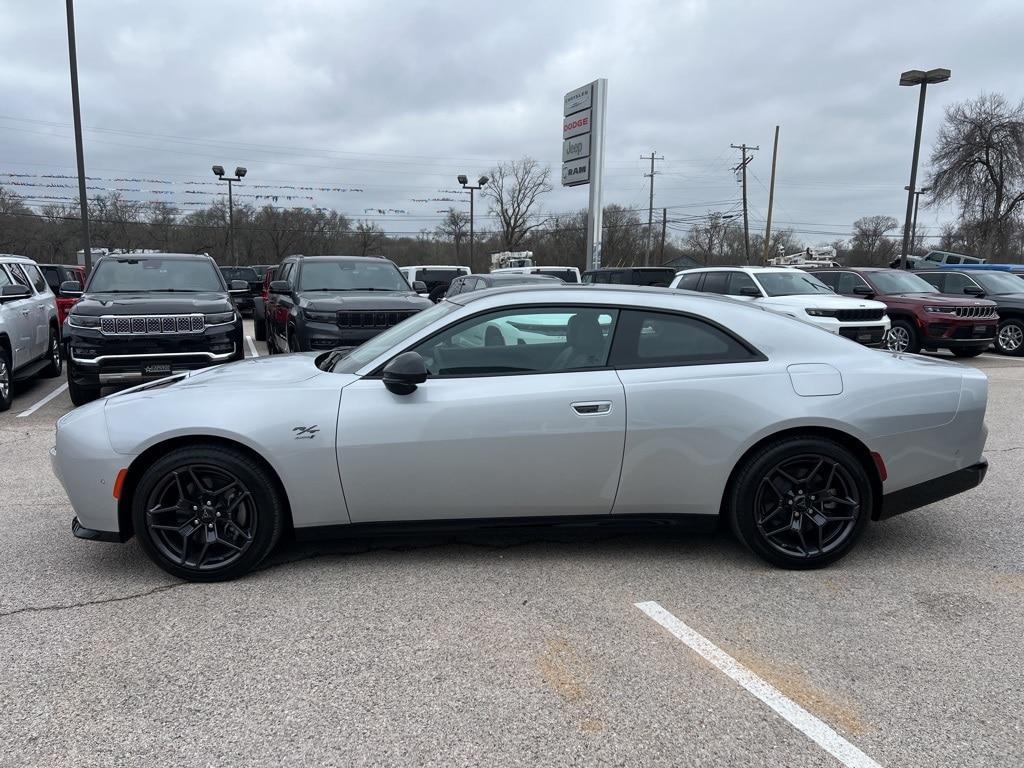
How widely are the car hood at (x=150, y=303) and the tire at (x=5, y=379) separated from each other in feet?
3.41

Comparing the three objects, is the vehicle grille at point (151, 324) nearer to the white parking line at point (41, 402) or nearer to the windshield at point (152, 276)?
the windshield at point (152, 276)

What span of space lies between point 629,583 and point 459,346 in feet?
4.94

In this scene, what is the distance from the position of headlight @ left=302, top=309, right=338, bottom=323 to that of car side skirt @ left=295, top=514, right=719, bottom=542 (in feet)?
18.1

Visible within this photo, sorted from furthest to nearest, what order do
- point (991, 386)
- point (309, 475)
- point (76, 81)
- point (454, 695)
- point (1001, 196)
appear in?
point (1001, 196) < point (76, 81) < point (991, 386) < point (309, 475) < point (454, 695)

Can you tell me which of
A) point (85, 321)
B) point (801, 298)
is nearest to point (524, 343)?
point (85, 321)

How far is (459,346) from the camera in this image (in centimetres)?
378

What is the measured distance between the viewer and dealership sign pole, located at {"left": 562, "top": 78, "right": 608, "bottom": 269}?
70.8 ft

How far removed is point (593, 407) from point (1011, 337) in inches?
578

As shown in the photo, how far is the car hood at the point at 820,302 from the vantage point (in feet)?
37.9

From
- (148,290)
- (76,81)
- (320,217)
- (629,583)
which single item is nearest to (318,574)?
(629,583)

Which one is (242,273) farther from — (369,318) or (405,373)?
(405,373)

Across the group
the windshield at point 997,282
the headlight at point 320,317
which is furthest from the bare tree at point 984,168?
the headlight at point 320,317

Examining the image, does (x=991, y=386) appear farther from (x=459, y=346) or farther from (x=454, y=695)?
(x=454, y=695)

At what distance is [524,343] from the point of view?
3.86 m
